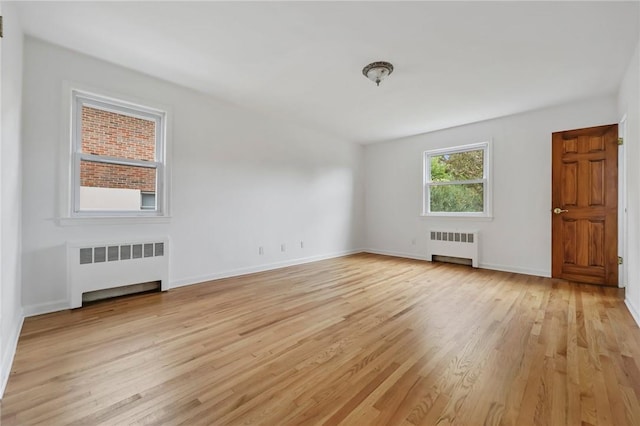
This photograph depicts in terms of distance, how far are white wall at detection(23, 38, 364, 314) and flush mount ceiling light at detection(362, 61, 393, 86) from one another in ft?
6.95

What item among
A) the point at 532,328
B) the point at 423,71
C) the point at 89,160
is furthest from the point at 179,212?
the point at 532,328

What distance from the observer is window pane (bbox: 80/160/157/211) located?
300 cm

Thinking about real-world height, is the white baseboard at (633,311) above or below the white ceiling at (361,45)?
below

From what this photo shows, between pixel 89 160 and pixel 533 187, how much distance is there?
601cm

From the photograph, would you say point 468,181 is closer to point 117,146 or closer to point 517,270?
point 517,270

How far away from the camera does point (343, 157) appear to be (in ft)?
20.1

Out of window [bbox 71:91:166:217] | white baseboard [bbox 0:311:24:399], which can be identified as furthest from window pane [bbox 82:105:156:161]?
white baseboard [bbox 0:311:24:399]

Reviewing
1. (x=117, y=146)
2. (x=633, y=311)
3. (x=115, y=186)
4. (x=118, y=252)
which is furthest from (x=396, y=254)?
(x=117, y=146)

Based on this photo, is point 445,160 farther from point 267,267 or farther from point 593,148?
point 267,267

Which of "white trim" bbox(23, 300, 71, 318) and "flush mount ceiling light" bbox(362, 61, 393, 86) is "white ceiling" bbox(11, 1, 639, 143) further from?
"white trim" bbox(23, 300, 71, 318)

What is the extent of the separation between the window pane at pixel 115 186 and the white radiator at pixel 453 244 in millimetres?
4682

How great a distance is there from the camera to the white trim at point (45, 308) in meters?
2.55

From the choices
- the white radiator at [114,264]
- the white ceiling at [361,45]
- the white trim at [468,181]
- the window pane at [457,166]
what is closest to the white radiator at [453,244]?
the white trim at [468,181]

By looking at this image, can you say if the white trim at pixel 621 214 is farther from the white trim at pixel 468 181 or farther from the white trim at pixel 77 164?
the white trim at pixel 77 164
